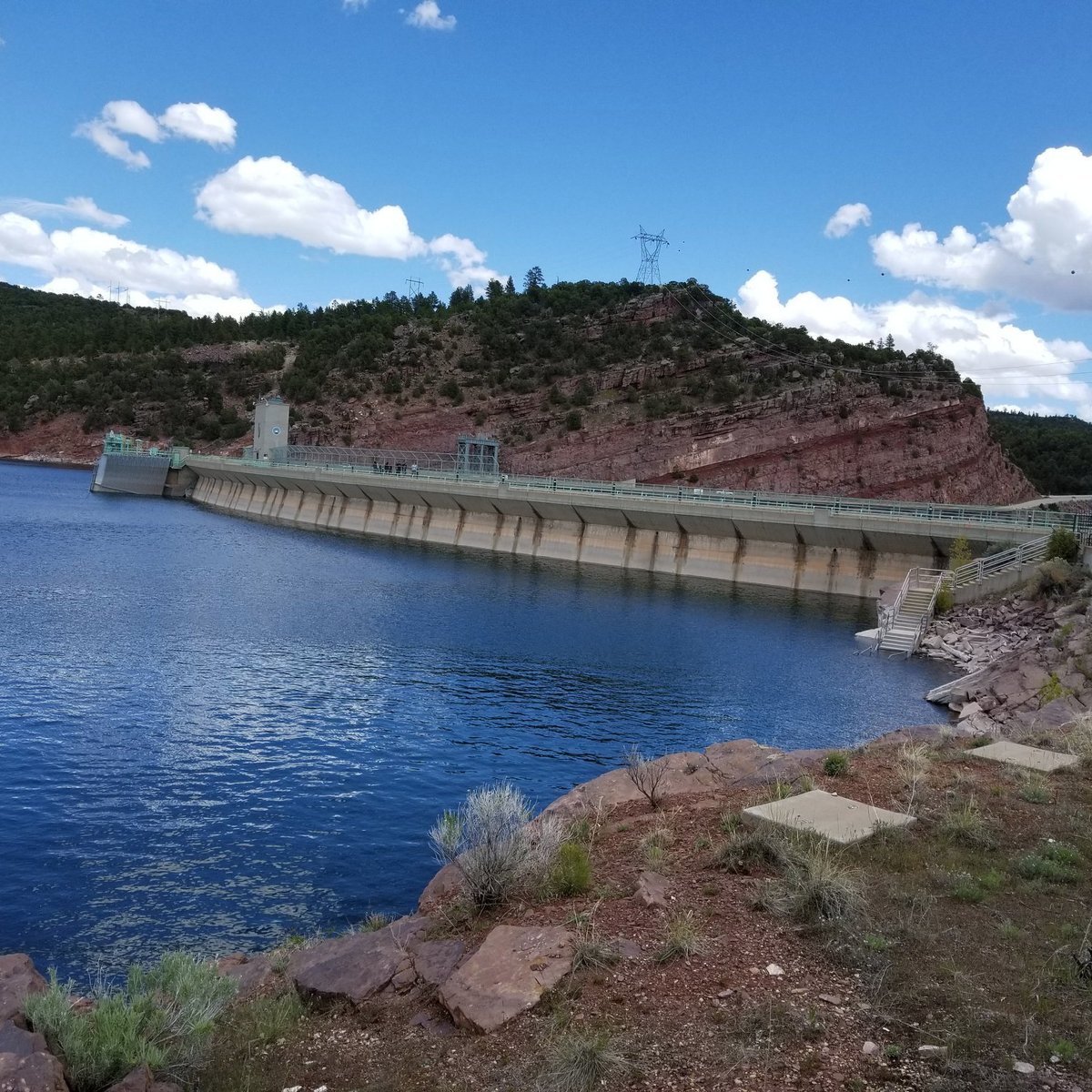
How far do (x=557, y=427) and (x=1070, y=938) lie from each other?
101558 millimetres

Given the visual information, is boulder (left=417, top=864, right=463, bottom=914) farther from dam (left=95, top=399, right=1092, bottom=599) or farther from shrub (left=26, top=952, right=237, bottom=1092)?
dam (left=95, top=399, right=1092, bottom=599)

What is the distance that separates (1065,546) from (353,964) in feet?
110

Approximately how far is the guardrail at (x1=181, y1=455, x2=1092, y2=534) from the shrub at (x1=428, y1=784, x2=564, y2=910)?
33798 mm

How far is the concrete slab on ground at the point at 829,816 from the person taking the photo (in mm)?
8766

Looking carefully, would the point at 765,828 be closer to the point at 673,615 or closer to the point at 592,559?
the point at 673,615

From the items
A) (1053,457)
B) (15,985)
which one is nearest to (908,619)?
(15,985)

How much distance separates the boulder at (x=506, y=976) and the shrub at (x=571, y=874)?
0.68m

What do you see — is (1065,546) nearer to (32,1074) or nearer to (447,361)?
(32,1074)

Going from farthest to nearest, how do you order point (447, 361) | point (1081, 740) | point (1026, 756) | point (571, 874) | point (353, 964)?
1. point (447, 361)
2. point (1081, 740)
3. point (1026, 756)
4. point (571, 874)
5. point (353, 964)

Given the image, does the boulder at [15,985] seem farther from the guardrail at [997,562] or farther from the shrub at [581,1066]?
the guardrail at [997,562]

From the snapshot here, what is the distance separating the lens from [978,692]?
23984 mm

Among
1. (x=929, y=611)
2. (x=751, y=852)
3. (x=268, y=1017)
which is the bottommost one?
(x=268, y=1017)

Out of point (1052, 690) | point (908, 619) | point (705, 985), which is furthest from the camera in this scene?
point (908, 619)

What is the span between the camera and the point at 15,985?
7.46m
